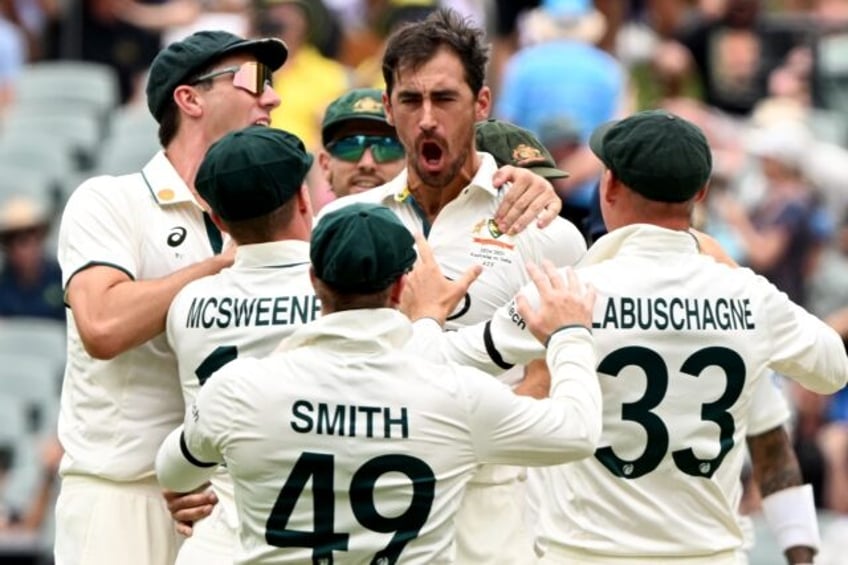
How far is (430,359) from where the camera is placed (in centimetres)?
643

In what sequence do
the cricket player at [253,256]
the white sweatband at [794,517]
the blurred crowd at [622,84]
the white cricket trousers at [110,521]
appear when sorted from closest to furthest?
the cricket player at [253,256] → the white cricket trousers at [110,521] → the white sweatband at [794,517] → the blurred crowd at [622,84]

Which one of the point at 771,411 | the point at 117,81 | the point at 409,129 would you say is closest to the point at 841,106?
the point at 117,81

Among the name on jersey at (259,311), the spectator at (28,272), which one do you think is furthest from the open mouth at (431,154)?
the spectator at (28,272)

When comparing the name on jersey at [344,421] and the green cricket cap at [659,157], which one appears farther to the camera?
the green cricket cap at [659,157]

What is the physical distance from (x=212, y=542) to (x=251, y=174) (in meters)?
1.21

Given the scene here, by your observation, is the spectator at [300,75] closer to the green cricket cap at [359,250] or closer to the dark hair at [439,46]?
the dark hair at [439,46]

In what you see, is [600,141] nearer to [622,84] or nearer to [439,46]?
[439,46]

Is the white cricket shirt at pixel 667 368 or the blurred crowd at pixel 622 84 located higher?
the blurred crowd at pixel 622 84

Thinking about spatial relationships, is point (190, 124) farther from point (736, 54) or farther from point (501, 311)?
point (736, 54)

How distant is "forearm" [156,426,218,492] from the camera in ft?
21.6

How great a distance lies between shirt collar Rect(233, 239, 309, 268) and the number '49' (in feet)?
2.60

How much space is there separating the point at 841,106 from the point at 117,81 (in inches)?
219

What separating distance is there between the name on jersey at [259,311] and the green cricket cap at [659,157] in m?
1.02

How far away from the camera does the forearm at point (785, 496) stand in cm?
836
